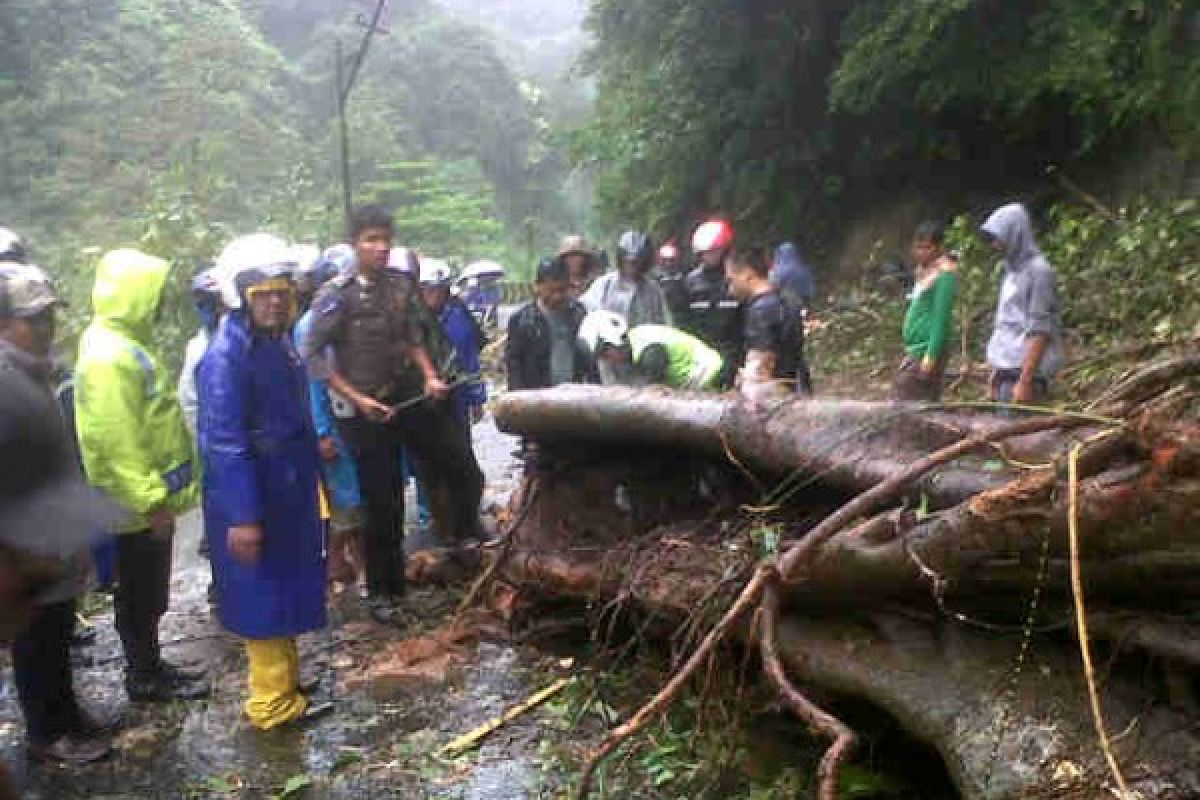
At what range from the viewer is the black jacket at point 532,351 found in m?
6.12

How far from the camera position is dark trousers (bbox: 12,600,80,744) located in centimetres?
408

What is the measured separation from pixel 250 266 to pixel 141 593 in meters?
1.45

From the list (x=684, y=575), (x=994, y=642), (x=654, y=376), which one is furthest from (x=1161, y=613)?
(x=654, y=376)

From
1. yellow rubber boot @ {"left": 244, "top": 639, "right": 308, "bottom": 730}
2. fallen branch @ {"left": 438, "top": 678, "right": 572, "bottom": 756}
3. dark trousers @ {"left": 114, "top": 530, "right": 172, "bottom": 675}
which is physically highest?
dark trousers @ {"left": 114, "top": 530, "right": 172, "bottom": 675}

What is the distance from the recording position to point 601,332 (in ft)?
18.7

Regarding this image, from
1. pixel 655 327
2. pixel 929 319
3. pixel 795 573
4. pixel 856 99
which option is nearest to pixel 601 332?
pixel 655 327

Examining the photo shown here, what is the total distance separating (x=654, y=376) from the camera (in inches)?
219

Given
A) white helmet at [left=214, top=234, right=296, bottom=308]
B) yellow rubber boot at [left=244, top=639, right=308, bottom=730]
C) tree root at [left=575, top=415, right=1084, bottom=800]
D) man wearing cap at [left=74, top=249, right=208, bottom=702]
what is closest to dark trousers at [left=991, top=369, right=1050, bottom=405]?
tree root at [left=575, top=415, right=1084, bottom=800]

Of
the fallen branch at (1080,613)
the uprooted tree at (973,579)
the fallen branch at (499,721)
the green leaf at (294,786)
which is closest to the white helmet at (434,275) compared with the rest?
the uprooted tree at (973,579)

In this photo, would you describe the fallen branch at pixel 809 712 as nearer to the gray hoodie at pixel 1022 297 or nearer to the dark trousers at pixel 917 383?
the gray hoodie at pixel 1022 297

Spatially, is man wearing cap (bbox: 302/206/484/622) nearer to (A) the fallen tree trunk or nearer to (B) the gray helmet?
(A) the fallen tree trunk

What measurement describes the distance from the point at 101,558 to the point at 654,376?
256 cm

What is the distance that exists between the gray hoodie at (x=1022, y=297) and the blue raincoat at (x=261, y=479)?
10.7 feet

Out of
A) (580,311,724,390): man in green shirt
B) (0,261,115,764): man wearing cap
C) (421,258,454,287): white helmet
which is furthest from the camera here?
(421,258,454,287): white helmet
